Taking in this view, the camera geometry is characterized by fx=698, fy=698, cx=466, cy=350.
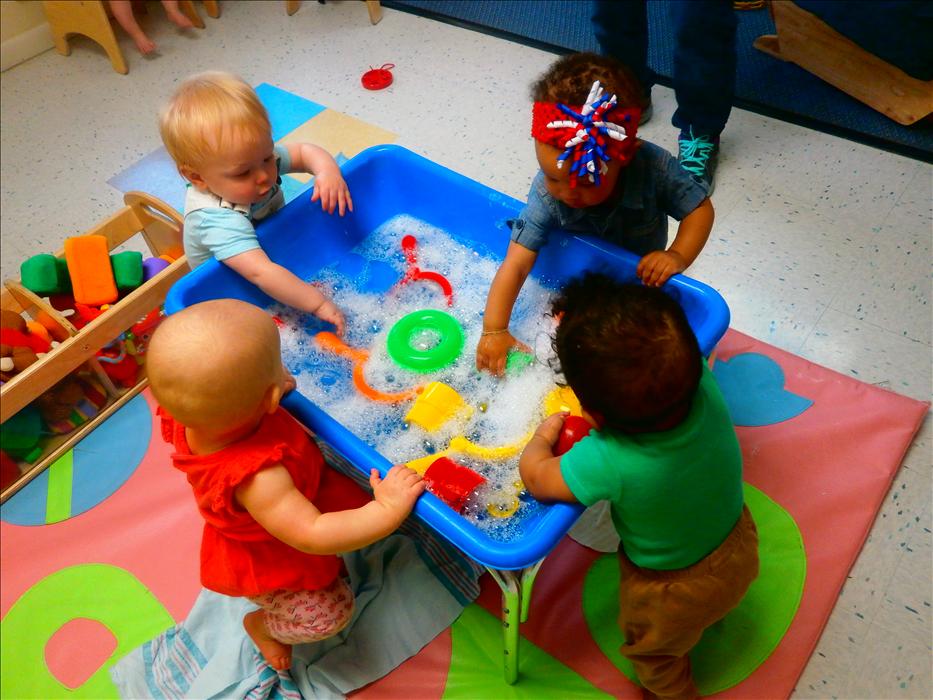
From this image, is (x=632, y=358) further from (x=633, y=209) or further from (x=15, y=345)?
(x=15, y=345)

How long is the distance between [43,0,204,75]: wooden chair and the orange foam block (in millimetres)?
1193

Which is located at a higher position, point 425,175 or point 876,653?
point 425,175

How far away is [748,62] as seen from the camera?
1.79 meters

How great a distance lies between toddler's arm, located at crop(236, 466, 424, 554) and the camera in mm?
735

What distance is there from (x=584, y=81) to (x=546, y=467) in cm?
44

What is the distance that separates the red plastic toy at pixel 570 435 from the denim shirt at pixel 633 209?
29cm

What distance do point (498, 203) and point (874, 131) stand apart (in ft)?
3.33

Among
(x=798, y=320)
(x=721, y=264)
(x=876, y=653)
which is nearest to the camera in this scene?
(x=876, y=653)

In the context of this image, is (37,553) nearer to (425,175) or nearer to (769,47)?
(425,175)

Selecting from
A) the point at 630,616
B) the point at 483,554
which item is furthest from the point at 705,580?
the point at 483,554

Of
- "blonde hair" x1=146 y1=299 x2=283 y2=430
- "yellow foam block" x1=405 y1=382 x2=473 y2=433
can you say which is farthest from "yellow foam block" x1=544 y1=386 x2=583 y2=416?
"blonde hair" x1=146 y1=299 x2=283 y2=430

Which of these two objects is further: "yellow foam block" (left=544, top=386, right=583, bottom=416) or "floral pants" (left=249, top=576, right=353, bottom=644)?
"yellow foam block" (left=544, top=386, right=583, bottom=416)

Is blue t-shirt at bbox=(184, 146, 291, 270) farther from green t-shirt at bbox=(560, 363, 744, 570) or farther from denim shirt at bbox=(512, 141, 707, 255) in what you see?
green t-shirt at bbox=(560, 363, 744, 570)

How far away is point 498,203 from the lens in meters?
1.16
